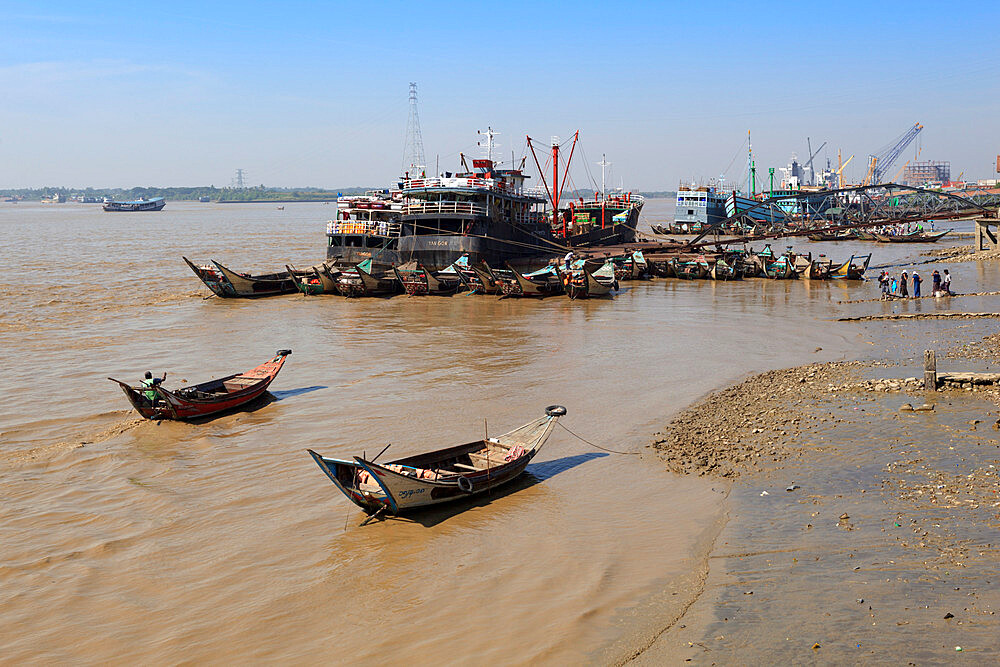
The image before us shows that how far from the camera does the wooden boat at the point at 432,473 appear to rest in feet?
35.3

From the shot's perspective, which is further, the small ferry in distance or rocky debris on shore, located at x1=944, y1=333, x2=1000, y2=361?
the small ferry in distance

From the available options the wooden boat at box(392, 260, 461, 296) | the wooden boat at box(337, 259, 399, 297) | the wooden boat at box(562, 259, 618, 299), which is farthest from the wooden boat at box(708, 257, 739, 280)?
the wooden boat at box(337, 259, 399, 297)

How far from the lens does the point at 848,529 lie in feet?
32.0

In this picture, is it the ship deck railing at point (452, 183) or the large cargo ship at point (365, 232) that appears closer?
the large cargo ship at point (365, 232)

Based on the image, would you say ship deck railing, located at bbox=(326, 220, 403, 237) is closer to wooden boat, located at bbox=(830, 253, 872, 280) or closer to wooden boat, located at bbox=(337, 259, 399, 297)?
wooden boat, located at bbox=(337, 259, 399, 297)

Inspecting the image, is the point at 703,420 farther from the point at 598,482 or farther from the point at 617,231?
the point at 617,231

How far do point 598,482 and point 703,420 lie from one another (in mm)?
3703

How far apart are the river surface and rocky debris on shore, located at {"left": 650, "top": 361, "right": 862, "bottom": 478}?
1.93 feet

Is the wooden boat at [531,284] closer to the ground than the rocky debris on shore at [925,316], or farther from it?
farther from it

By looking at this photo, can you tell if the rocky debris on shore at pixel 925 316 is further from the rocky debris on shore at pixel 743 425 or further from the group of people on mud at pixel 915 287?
the rocky debris on shore at pixel 743 425

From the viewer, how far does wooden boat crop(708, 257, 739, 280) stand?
4434 cm

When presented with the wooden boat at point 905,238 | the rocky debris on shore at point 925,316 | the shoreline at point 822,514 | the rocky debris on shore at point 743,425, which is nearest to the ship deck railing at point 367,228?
the rocky debris on shore at point 925,316

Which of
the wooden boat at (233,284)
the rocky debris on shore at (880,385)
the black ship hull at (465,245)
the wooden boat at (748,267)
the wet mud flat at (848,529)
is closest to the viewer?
the wet mud flat at (848,529)

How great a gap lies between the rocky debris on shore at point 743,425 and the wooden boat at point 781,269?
26164 mm
